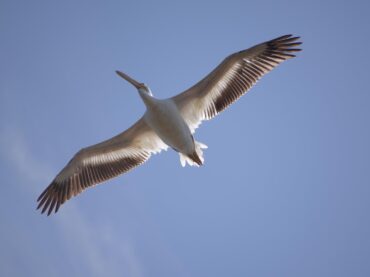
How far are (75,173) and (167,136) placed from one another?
8.95 ft

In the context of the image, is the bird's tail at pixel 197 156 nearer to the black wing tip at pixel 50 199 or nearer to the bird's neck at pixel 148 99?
the bird's neck at pixel 148 99

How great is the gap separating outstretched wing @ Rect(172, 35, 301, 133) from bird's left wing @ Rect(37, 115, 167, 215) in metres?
1.30

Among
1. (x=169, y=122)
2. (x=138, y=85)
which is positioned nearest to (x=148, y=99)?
(x=169, y=122)

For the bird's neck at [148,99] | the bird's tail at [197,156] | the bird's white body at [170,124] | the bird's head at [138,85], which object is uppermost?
the bird's head at [138,85]

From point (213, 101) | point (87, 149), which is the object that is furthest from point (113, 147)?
point (213, 101)

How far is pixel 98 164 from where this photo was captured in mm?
14250

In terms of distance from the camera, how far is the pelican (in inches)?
508

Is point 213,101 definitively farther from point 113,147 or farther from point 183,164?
point 113,147

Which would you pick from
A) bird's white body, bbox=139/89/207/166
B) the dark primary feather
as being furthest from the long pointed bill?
A: the dark primary feather

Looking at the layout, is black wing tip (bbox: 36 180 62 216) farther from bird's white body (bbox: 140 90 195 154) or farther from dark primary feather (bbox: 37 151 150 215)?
bird's white body (bbox: 140 90 195 154)

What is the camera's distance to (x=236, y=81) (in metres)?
13.1

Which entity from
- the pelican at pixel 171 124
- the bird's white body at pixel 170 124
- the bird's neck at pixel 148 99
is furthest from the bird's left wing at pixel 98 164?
the bird's neck at pixel 148 99

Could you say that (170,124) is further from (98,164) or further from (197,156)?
(98,164)

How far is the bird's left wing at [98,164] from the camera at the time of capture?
14.1 meters
